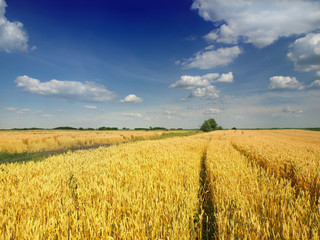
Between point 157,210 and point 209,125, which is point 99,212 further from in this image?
point 209,125

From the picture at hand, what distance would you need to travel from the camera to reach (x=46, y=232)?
224 centimetres

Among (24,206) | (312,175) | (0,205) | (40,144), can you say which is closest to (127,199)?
(24,206)

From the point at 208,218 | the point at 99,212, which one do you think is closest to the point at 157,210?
the point at 99,212

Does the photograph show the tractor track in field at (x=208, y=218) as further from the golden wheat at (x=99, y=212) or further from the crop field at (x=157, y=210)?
the golden wheat at (x=99, y=212)

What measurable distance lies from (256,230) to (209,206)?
77.2 inches

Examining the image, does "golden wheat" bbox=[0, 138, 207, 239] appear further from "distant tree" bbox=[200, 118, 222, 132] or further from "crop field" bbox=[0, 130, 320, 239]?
"distant tree" bbox=[200, 118, 222, 132]

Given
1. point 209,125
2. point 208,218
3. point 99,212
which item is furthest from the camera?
point 209,125

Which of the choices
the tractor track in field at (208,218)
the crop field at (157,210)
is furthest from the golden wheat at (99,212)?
the tractor track in field at (208,218)

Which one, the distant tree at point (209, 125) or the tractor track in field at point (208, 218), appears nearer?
the tractor track in field at point (208, 218)

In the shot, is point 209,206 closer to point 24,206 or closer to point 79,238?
point 79,238

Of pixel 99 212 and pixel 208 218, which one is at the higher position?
pixel 99 212

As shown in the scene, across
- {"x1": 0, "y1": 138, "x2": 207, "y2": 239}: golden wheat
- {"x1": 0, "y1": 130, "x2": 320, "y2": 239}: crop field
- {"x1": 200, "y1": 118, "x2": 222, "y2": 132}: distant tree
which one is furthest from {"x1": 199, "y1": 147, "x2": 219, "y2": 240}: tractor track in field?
{"x1": 200, "y1": 118, "x2": 222, "y2": 132}: distant tree

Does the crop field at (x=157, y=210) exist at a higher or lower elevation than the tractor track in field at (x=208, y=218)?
higher

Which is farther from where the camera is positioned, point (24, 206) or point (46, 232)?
point (24, 206)
